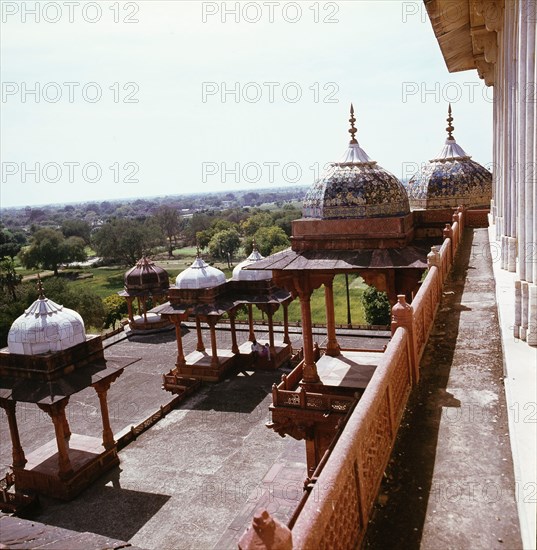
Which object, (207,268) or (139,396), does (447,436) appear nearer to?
(139,396)

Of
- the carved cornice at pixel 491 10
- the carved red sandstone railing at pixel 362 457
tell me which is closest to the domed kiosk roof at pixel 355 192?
the carved cornice at pixel 491 10

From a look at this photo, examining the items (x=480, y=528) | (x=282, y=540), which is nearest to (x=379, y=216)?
(x=480, y=528)

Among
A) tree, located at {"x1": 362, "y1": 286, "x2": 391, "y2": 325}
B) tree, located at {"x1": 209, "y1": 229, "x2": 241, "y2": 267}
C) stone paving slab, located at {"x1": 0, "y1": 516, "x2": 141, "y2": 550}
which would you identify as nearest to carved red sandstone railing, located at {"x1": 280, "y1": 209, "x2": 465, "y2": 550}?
stone paving slab, located at {"x1": 0, "y1": 516, "x2": 141, "y2": 550}

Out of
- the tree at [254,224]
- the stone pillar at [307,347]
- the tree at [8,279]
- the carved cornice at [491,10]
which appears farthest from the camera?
the tree at [254,224]

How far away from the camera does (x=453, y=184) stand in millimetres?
21000

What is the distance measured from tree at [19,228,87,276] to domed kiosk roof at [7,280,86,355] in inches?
1967

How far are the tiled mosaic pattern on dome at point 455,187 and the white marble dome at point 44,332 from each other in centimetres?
1413

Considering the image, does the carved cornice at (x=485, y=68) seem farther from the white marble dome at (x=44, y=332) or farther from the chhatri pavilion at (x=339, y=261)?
the white marble dome at (x=44, y=332)

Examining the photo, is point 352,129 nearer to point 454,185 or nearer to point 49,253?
point 454,185

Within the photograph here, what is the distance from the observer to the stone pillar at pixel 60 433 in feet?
41.4

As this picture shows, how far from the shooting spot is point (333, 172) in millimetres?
13461

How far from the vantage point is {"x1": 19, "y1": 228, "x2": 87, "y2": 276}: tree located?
6150 cm

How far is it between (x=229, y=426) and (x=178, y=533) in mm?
5053

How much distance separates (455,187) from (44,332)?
15.8m
